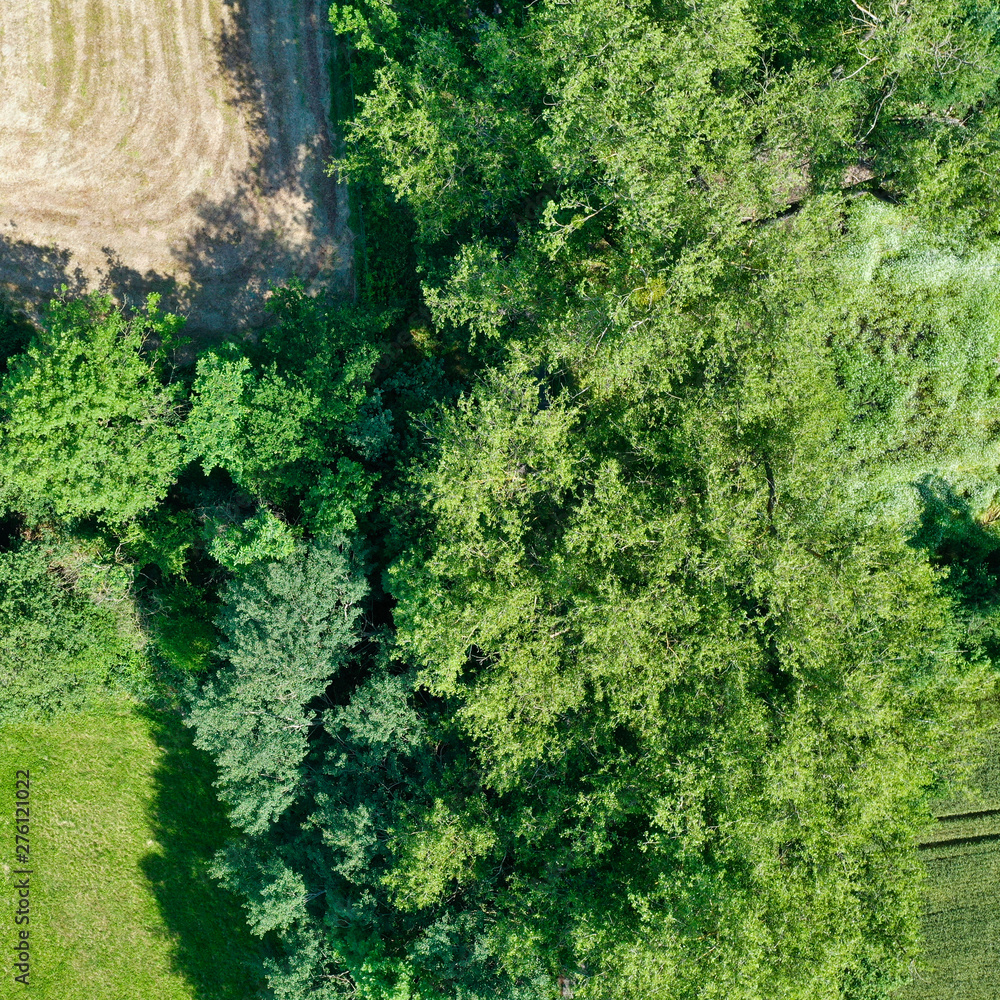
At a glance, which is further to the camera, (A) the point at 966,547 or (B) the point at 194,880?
(B) the point at 194,880

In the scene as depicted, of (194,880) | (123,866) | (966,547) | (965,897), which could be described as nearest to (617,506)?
(966,547)

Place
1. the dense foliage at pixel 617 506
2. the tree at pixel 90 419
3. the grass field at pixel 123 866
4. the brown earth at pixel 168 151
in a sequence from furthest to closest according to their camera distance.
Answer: the grass field at pixel 123 866, the brown earth at pixel 168 151, the tree at pixel 90 419, the dense foliage at pixel 617 506

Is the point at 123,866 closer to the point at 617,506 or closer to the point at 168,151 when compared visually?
the point at 617,506

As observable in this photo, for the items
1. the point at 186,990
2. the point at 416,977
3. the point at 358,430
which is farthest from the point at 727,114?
the point at 186,990

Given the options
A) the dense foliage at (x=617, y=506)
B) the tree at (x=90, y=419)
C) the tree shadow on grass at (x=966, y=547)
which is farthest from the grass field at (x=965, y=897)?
the tree at (x=90, y=419)

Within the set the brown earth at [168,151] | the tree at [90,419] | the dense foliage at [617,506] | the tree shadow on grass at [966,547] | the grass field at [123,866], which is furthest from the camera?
the grass field at [123,866]

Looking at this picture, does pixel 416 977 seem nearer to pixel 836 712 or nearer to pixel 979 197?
pixel 836 712

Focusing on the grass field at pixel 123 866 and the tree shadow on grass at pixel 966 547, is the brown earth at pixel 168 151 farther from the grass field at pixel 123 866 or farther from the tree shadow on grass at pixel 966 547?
the tree shadow on grass at pixel 966 547
